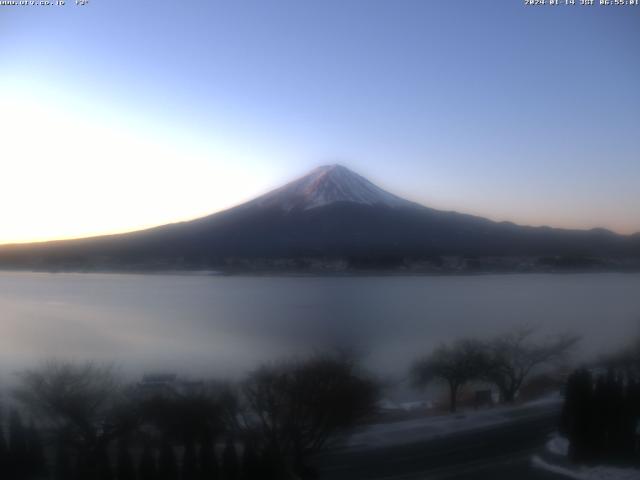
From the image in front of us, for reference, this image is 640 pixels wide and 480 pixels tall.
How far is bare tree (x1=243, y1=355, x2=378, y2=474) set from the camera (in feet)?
11.0

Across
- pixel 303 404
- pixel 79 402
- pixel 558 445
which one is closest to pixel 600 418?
pixel 558 445

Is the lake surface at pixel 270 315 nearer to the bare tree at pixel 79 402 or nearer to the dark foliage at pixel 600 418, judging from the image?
the bare tree at pixel 79 402

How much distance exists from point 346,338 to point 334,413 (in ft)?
3.48

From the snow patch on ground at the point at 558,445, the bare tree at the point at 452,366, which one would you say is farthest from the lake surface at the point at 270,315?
the snow patch on ground at the point at 558,445

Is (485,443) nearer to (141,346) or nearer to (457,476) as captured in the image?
(457,476)

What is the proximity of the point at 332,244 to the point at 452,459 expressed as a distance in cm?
275

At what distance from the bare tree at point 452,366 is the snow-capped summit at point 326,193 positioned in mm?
2681

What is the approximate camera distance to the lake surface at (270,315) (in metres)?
4.34

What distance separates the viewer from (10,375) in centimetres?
395

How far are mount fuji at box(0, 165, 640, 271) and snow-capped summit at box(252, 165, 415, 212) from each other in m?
0.03

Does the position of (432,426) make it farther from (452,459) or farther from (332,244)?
(332,244)

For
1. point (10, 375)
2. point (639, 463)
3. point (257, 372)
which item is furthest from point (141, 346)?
point (639, 463)

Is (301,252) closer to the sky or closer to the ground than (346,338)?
closer to the sky

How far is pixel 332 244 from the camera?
5680mm
